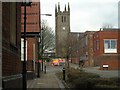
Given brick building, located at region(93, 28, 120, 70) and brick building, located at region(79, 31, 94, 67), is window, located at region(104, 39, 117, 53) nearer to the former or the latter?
brick building, located at region(93, 28, 120, 70)

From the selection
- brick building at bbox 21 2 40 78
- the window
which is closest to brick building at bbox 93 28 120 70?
the window

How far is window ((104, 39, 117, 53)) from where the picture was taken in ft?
274

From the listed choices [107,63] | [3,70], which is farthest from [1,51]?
[107,63]

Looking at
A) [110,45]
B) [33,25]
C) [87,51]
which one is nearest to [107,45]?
[110,45]

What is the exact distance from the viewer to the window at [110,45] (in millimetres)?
83438

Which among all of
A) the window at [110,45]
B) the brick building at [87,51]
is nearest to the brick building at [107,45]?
the window at [110,45]

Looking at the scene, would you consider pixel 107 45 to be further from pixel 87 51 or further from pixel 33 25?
pixel 33 25

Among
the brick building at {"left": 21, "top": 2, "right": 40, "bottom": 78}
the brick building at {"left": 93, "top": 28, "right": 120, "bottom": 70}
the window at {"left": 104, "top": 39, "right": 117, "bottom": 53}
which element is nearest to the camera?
the brick building at {"left": 21, "top": 2, "right": 40, "bottom": 78}

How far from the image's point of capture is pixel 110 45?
8350cm

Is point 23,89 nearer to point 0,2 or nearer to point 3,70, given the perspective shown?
point 3,70

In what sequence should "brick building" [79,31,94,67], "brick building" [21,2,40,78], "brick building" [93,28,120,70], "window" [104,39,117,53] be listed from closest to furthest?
1. "brick building" [21,2,40,78]
2. "brick building" [93,28,120,70]
3. "window" [104,39,117,53]
4. "brick building" [79,31,94,67]

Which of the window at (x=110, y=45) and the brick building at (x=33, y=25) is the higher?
the brick building at (x=33, y=25)

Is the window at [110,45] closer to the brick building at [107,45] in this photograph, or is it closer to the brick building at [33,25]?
the brick building at [107,45]

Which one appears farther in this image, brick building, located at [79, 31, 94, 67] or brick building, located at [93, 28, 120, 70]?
brick building, located at [79, 31, 94, 67]
